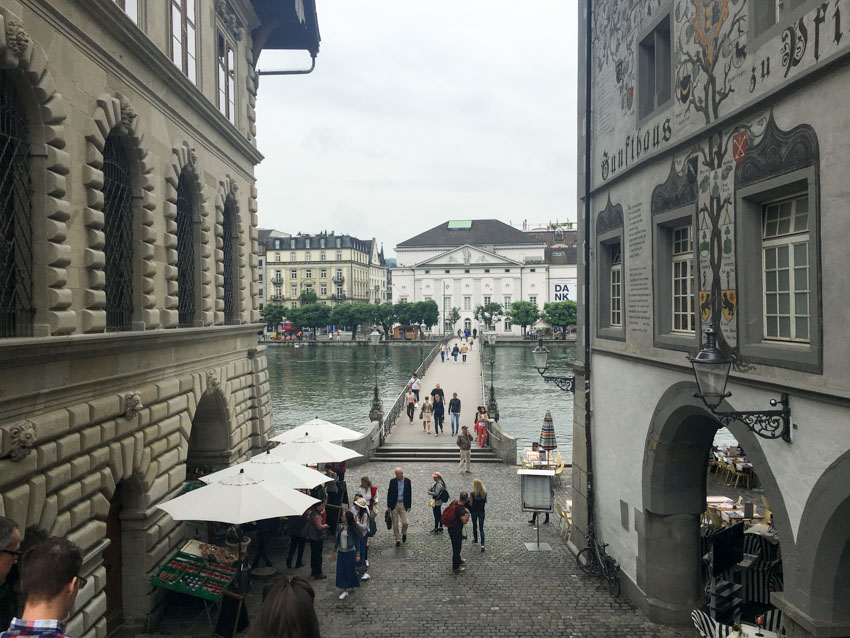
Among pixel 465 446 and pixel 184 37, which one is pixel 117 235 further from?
pixel 465 446

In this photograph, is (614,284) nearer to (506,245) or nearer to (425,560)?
(425,560)

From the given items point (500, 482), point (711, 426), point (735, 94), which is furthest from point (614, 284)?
point (500, 482)

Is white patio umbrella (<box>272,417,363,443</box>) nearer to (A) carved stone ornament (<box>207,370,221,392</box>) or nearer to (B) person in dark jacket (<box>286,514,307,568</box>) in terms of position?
(A) carved stone ornament (<box>207,370,221,392</box>)

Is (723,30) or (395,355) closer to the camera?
(723,30)

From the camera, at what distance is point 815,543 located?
268 inches

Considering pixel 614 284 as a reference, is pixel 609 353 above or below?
below

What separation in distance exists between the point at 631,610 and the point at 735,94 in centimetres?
820

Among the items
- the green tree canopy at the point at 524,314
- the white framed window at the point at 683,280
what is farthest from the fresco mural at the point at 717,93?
the green tree canopy at the point at 524,314

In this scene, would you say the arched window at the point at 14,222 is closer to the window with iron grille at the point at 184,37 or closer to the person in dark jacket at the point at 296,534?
the window with iron grille at the point at 184,37

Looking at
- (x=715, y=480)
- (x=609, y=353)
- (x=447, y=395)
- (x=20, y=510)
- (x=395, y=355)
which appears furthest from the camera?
(x=395, y=355)

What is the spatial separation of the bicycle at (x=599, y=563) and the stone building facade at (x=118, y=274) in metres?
7.73

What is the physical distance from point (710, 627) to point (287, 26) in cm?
1813

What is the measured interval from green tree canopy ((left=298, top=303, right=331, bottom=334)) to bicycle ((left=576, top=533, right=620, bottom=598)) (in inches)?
3759

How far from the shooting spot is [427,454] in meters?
25.0
